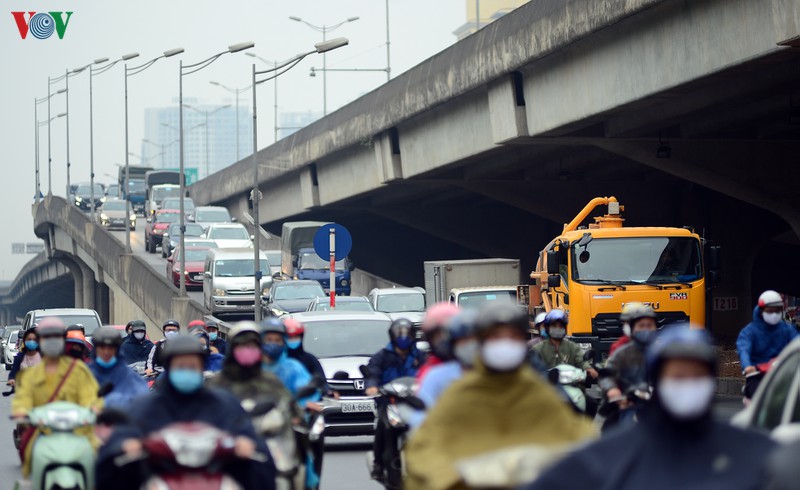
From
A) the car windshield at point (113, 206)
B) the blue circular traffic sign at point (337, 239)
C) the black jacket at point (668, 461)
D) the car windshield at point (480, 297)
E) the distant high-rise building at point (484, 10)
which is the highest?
the distant high-rise building at point (484, 10)

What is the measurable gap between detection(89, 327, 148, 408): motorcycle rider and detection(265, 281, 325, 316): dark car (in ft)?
94.0

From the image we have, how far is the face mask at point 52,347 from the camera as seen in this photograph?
1069cm

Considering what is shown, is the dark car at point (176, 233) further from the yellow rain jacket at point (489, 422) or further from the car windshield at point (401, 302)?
the yellow rain jacket at point (489, 422)

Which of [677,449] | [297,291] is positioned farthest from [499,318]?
[297,291]

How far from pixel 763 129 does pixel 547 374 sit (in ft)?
81.7

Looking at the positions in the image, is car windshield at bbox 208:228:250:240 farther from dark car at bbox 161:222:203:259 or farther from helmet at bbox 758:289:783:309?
helmet at bbox 758:289:783:309

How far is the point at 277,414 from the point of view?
9461 mm

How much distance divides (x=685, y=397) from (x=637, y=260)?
2145 centimetres

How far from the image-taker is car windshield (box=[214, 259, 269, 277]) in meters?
46.9

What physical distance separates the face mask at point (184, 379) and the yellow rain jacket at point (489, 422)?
1.41 meters

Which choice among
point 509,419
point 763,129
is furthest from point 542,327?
point 763,129

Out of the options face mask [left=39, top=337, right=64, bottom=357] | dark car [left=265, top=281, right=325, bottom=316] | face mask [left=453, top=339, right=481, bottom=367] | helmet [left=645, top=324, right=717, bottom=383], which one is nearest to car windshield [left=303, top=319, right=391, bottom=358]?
face mask [left=39, top=337, right=64, bottom=357]

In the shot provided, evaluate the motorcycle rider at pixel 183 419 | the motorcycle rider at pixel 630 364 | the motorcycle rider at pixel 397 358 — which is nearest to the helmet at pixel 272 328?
the motorcycle rider at pixel 397 358

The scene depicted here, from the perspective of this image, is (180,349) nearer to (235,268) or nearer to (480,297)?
(480,297)
